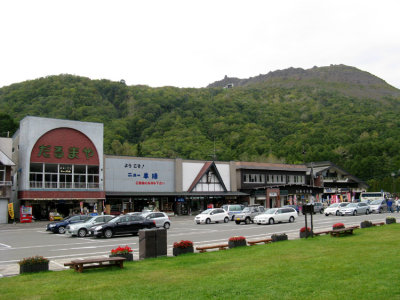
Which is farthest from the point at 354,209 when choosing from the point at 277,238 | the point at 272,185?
the point at 277,238

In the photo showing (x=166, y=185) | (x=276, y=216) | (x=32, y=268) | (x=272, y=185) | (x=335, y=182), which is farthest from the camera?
(x=335, y=182)

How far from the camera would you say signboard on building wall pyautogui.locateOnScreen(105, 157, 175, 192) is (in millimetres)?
52875

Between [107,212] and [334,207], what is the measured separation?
27385mm

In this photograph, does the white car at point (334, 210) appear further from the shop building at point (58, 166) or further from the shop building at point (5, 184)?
the shop building at point (5, 184)

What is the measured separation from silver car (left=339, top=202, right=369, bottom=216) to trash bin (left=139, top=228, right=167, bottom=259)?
33356 mm

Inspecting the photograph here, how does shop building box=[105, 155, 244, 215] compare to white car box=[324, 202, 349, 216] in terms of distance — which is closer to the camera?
white car box=[324, 202, 349, 216]

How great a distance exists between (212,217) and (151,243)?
23721mm

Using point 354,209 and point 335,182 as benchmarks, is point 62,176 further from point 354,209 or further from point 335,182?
point 335,182

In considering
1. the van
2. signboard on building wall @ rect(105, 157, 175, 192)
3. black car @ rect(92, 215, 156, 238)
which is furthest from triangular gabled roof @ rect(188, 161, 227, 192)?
black car @ rect(92, 215, 156, 238)

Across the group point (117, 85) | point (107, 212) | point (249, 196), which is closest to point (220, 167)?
point (249, 196)

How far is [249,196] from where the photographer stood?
6481 cm

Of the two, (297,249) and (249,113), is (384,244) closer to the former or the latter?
(297,249)

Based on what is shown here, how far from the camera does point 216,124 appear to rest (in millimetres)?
95938

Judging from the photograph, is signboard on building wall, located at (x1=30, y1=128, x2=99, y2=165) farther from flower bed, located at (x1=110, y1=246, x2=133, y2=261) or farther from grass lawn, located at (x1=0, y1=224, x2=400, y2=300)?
grass lawn, located at (x1=0, y1=224, x2=400, y2=300)
